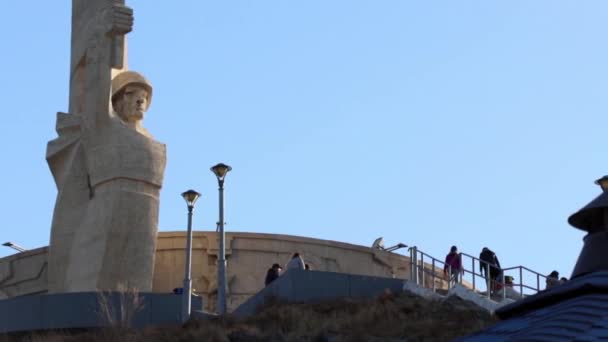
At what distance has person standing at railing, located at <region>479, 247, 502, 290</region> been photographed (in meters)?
27.1

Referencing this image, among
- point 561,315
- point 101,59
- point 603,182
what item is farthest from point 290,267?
point 561,315

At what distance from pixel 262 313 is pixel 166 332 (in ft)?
5.36

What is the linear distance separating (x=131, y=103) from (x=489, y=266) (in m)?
8.17

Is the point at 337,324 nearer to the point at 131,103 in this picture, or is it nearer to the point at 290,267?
the point at 290,267

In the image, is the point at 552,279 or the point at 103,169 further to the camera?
the point at 103,169

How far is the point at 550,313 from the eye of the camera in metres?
14.6

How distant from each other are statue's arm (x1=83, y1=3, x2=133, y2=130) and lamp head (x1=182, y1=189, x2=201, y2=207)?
3600 millimetres

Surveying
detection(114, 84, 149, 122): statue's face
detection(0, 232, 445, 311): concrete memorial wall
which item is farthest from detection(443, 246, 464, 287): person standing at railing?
detection(114, 84, 149, 122): statue's face

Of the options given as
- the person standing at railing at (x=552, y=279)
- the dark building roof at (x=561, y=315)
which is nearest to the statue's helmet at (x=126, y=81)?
the person standing at railing at (x=552, y=279)

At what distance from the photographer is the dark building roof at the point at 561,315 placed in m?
13.6

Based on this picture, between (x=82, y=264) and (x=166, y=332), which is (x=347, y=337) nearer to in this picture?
(x=166, y=332)

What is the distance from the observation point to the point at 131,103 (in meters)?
31.3

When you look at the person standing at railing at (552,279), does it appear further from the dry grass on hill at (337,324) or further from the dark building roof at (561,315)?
the dark building roof at (561,315)

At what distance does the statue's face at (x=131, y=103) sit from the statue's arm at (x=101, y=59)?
22.3 inches
